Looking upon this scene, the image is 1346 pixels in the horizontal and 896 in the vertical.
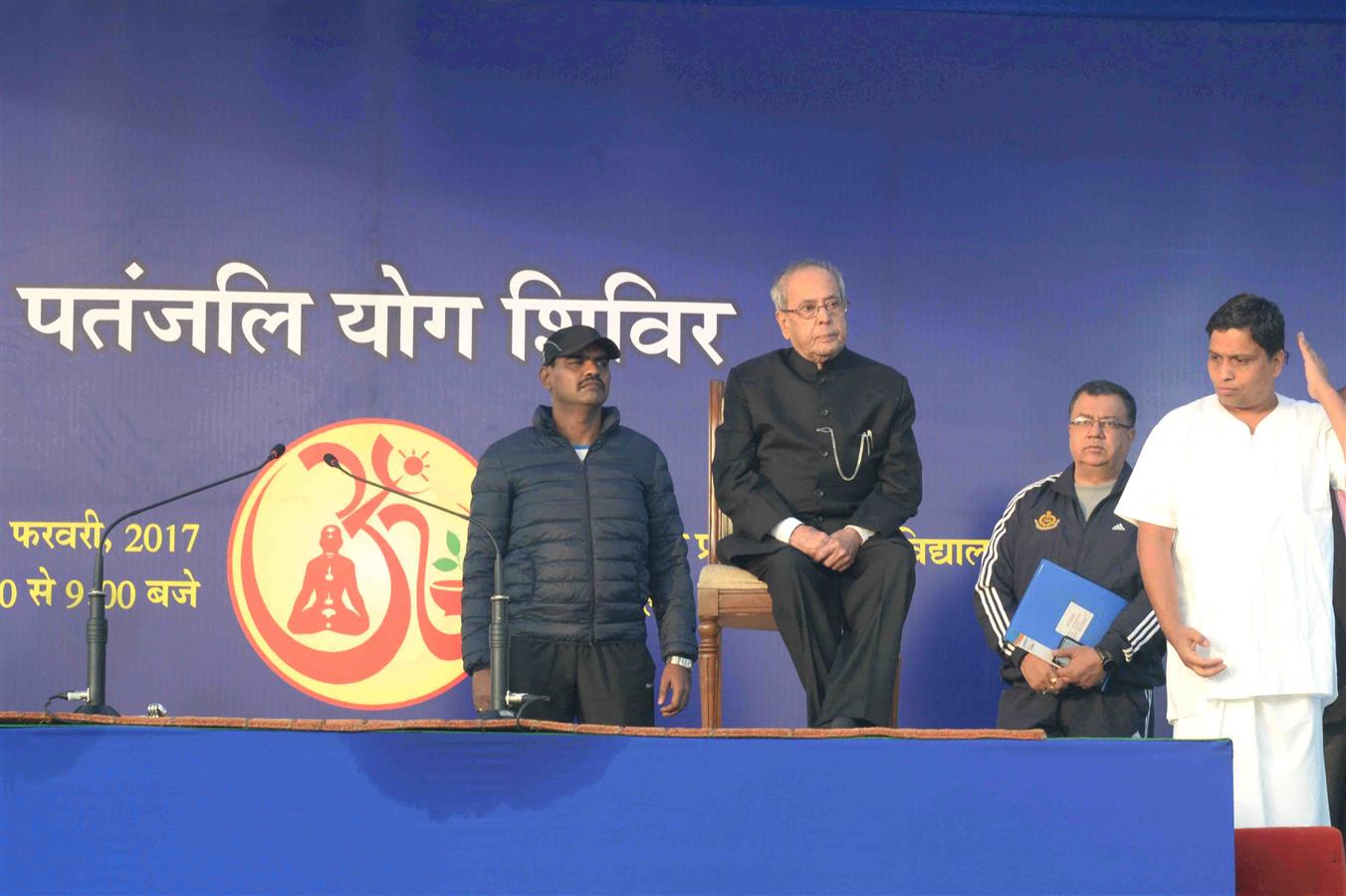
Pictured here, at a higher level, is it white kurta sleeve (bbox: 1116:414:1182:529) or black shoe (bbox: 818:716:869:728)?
white kurta sleeve (bbox: 1116:414:1182:529)

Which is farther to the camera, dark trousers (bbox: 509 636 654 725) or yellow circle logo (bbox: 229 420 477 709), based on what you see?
yellow circle logo (bbox: 229 420 477 709)

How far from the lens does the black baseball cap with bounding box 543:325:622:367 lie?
4.38 metres

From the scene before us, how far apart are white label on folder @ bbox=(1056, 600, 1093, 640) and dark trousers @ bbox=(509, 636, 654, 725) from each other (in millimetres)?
1104

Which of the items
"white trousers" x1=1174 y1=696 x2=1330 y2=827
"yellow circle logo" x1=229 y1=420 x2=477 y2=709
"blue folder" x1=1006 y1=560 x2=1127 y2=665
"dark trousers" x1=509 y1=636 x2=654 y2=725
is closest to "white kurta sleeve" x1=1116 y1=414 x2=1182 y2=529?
"white trousers" x1=1174 y1=696 x2=1330 y2=827

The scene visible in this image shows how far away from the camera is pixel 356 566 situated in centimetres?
541

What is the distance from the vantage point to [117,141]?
540 centimetres

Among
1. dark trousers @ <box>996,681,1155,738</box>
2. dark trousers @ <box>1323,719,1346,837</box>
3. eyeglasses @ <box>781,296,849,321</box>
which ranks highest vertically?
eyeglasses @ <box>781,296,849,321</box>

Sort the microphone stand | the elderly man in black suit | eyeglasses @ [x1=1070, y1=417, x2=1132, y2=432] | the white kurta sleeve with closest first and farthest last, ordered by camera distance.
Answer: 1. the microphone stand
2. the white kurta sleeve
3. the elderly man in black suit
4. eyeglasses @ [x1=1070, y1=417, x2=1132, y2=432]

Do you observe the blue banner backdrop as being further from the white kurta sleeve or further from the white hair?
the white kurta sleeve

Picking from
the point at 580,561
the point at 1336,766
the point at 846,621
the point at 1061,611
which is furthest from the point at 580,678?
the point at 1336,766

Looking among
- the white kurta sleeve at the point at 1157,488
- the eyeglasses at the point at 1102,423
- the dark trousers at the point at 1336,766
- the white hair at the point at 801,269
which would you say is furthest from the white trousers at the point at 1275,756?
the white hair at the point at 801,269

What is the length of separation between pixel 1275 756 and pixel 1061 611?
839mm

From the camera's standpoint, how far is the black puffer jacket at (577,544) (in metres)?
4.27

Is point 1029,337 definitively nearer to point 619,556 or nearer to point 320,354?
point 619,556
